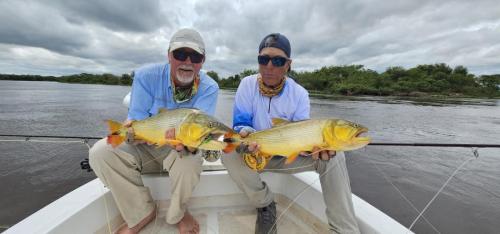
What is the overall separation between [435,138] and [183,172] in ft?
54.4

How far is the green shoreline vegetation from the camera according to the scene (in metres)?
Result: 69.7

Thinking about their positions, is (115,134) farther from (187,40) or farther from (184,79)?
(187,40)

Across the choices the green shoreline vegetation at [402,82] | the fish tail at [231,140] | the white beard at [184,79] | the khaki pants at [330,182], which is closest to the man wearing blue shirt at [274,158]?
the khaki pants at [330,182]

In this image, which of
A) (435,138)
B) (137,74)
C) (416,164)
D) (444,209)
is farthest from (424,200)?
(435,138)

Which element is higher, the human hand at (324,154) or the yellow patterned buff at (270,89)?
the yellow patterned buff at (270,89)

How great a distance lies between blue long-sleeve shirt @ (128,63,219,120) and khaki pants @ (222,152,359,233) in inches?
32.0

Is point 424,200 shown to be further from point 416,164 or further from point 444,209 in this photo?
point 416,164

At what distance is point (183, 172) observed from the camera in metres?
2.93

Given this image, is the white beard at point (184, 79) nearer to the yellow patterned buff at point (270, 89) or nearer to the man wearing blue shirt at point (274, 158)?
the man wearing blue shirt at point (274, 158)

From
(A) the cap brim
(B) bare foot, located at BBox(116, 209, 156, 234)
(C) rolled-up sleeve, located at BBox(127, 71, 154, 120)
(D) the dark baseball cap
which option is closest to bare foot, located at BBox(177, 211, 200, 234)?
(B) bare foot, located at BBox(116, 209, 156, 234)

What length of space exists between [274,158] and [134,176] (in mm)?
1558

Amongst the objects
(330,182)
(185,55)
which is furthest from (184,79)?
(330,182)

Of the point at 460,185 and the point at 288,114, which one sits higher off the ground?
the point at 288,114

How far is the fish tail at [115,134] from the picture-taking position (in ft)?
9.04
